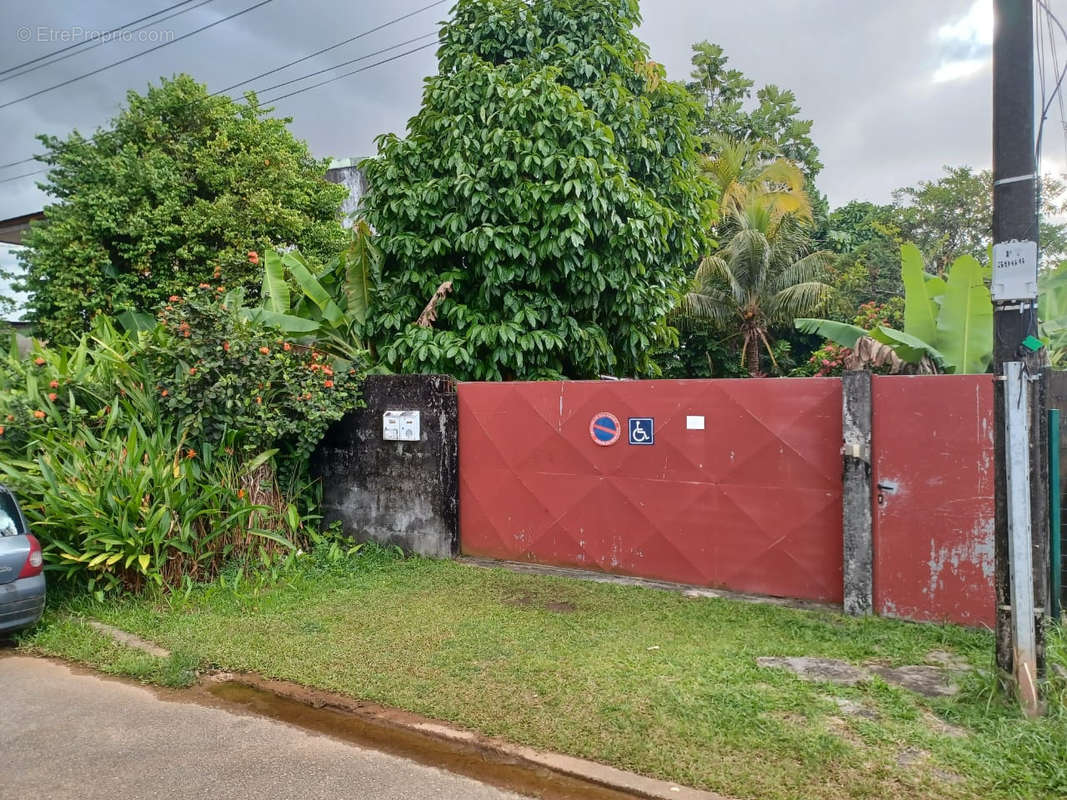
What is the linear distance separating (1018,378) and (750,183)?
1788 cm

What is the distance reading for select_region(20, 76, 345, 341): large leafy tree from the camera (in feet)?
45.7

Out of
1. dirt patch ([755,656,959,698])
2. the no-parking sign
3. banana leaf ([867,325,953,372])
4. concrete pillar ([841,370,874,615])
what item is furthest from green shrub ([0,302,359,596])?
banana leaf ([867,325,953,372])

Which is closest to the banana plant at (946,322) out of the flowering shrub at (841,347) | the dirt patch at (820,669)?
the dirt patch at (820,669)

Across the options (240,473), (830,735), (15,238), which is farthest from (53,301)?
(830,735)

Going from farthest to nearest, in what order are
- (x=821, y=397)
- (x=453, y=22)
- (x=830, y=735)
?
(x=453, y=22) < (x=821, y=397) < (x=830, y=735)

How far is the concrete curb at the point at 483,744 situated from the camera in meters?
3.73

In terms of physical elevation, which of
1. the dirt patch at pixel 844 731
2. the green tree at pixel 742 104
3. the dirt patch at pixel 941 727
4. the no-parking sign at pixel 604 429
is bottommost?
the dirt patch at pixel 844 731

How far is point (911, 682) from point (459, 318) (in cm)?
629

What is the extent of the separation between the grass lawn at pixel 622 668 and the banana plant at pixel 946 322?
2778mm

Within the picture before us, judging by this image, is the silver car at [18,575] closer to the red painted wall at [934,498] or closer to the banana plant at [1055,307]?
the red painted wall at [934,498]

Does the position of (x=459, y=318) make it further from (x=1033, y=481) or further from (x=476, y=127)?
(x=1033, y=481)

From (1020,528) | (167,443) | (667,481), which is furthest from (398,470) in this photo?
(1020,528)

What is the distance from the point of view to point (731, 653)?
5301 millimetres

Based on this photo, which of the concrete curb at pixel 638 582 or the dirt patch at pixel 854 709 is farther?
the concrete curb at pixel 638 582
